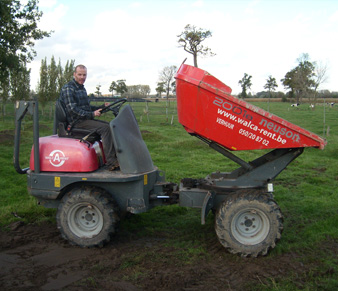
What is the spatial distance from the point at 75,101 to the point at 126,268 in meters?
2.51

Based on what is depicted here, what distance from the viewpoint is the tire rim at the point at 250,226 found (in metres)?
4.70

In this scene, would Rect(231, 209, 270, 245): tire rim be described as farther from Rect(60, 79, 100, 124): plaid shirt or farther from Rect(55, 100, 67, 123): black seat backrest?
Rect(55, 100, 67, 123): black seat backrest

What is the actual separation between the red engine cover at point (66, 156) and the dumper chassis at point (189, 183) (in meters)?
0.01

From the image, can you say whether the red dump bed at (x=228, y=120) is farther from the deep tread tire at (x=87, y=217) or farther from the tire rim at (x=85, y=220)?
the tire rim at (x=85, y=220)

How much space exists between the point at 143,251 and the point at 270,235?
5.39 ft

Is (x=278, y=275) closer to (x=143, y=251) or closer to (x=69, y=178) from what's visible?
(x=143, y=251)

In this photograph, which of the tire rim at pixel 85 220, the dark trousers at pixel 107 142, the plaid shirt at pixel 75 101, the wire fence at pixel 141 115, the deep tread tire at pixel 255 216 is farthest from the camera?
the wire fence at pixel 141 115

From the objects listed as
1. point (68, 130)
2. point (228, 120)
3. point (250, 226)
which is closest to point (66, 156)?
point (68, 130)

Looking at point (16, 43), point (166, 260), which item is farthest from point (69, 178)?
point (16, 43)

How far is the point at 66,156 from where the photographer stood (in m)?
4.96

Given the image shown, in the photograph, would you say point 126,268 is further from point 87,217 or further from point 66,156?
point 66,156

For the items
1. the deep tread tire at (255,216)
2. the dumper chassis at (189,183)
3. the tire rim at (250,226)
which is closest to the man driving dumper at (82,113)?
the dumper chassis at (189,183)

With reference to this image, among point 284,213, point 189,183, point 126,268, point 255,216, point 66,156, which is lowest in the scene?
point 126,268

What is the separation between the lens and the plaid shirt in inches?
205
